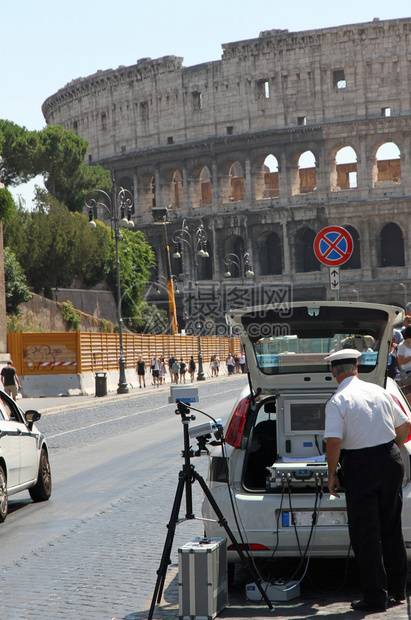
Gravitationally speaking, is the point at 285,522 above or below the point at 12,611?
above

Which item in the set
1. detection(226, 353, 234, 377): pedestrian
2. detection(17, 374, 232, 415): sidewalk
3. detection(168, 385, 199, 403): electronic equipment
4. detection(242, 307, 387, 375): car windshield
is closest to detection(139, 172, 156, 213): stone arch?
detection(226, 353, 234, 377): pedestrian

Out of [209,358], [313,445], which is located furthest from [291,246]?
[313,445]

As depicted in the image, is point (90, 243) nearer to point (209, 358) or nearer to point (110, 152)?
→ point (209, 358)

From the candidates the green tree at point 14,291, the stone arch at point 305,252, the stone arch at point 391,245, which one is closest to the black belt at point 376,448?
the green tree at point 14,291

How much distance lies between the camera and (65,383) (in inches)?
1331

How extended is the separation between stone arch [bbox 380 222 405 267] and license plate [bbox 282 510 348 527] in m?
67.3

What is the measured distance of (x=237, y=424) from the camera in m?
5.82

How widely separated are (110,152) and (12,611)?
255ft

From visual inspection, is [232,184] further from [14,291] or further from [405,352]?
[405,352]

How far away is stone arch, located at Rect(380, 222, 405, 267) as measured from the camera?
235 feet

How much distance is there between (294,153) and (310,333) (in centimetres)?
6786

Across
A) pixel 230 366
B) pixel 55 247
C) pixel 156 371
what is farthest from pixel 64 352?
pixel 55 247

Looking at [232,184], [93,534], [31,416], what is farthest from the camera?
[232,184]

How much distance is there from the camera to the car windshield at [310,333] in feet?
19.3
